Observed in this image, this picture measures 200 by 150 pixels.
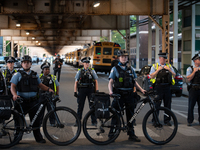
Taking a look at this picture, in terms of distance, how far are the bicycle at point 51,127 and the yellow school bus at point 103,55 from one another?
1092 inches

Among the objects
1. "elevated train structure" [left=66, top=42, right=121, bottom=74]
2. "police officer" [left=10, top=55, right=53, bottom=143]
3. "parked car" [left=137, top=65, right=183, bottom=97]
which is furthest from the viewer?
"elevated train structure" [left=66, top=42, right=121, bottom=74]

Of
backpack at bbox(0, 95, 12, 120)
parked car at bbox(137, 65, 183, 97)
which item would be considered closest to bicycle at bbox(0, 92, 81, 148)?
backpack at bbox(0, 95, 12, 120)

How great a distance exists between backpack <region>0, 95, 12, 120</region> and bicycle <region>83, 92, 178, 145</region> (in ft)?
4.85

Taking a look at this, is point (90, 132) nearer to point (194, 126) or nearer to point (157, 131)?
point (157, 131)

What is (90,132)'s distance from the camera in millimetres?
7133

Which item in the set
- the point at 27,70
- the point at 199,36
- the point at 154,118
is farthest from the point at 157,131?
the point at 199,36

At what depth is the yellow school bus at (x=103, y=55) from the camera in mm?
35013

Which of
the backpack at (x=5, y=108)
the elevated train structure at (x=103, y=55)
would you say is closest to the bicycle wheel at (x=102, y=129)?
the backpack at (x=5, y=108)

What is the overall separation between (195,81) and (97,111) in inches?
139

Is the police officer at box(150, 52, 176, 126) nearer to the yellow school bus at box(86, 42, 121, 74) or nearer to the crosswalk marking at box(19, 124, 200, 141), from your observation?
the crosswalk marking at box(19, 124, 200, 141)

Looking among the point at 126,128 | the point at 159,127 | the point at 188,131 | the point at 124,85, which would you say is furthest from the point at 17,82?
the point at 188,131

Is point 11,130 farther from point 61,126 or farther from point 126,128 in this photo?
point 126,128

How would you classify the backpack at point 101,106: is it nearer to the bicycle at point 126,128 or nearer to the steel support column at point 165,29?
the bicycle at point 126,128

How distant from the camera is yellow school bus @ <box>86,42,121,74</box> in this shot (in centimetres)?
3501
